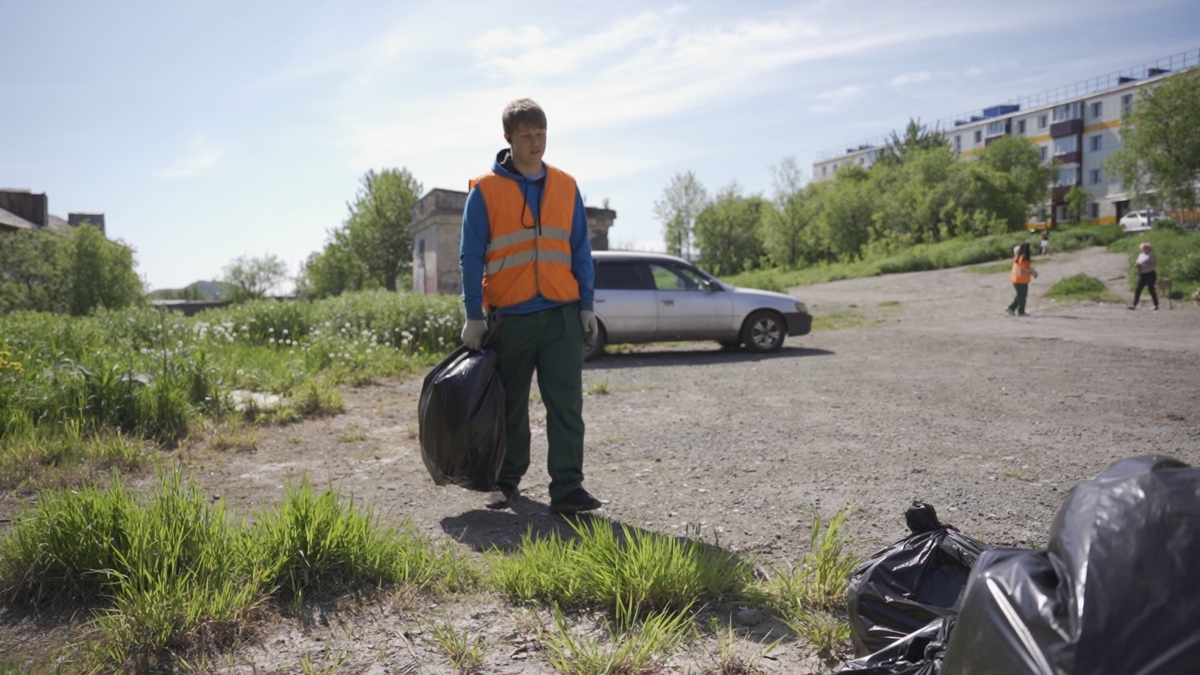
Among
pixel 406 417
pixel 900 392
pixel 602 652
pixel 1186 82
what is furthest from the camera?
pixel 1186 82

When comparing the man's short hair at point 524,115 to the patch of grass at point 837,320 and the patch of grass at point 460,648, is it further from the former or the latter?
the patch of grass at point 837,320

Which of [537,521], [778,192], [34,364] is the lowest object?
[537,521]

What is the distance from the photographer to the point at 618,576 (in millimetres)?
3059

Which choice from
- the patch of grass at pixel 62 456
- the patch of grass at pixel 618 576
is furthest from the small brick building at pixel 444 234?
the patch of grass at pixel 618 576

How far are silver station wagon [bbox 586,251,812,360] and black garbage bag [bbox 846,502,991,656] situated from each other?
9875 millimetres

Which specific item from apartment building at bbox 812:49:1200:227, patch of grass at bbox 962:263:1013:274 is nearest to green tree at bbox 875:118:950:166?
apartment building at bbox 812:49:1200:227

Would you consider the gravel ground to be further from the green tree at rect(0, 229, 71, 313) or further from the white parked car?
the white parked car

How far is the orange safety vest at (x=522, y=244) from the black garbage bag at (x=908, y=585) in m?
2.39

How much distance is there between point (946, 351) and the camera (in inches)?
489

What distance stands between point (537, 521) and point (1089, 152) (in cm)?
8280

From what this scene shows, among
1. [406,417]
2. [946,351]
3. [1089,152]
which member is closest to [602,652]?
[406,417]

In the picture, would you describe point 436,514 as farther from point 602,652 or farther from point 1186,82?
point 1186,82

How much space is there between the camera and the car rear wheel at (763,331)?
1316cm

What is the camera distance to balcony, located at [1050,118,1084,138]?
73.7m
